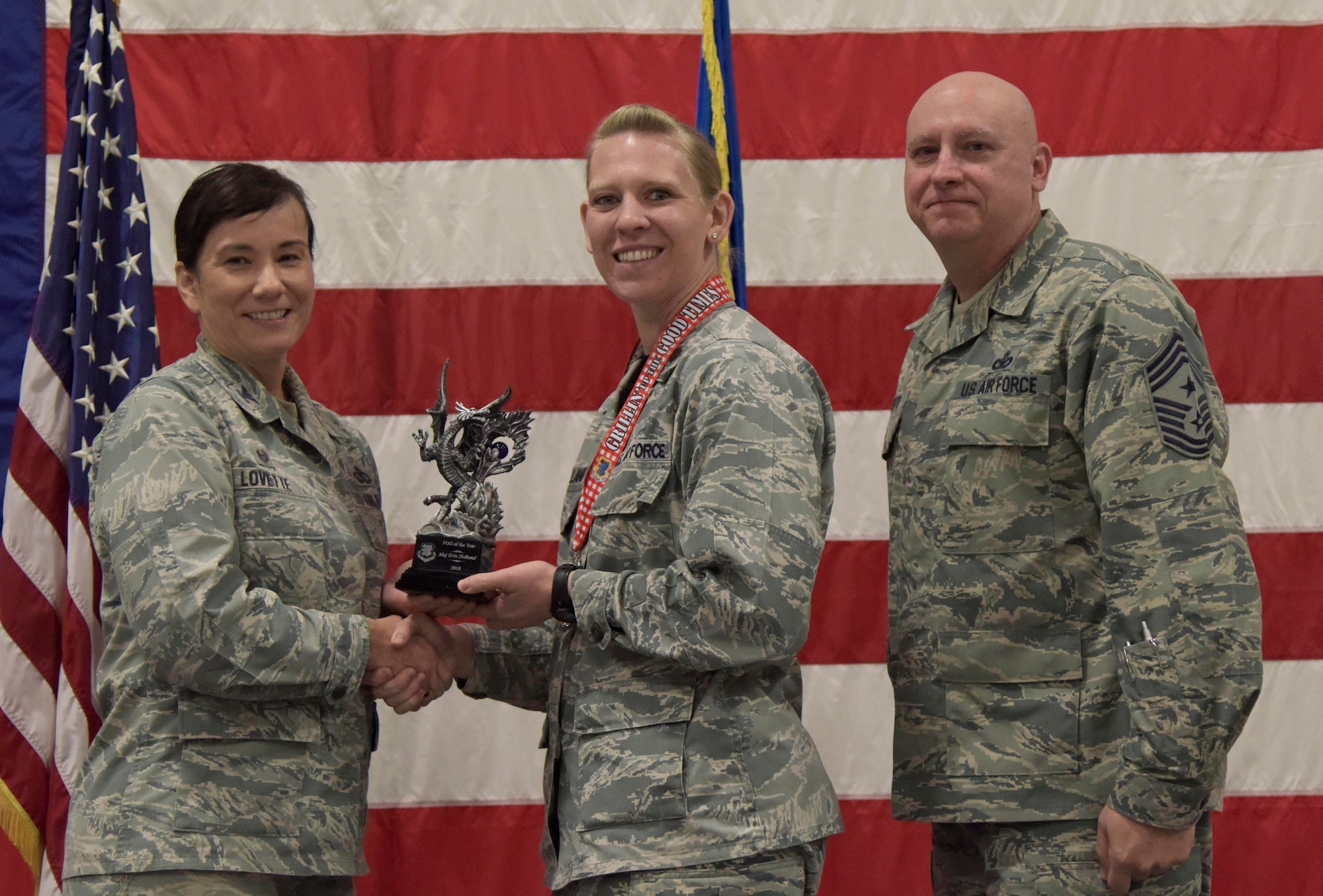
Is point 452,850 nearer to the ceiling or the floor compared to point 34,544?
nearer to the floor

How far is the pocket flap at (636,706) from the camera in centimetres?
149

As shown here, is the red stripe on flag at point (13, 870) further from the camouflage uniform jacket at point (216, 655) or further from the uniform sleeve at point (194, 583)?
the uniform sleeve at point (194, 583)

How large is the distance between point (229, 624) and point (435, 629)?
357 mm

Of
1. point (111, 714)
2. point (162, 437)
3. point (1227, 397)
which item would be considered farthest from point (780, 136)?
point (111, 714)

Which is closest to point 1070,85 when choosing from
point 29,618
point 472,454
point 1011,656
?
point 1011,656

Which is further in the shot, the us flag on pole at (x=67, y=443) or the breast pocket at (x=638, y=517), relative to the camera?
the us flag on pole at (x=67, y=443)

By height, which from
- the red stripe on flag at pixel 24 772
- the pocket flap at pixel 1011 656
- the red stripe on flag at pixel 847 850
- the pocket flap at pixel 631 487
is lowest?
the red stripe on flag at pixel 847 850

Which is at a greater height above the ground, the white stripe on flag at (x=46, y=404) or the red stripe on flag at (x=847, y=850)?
the white stripe on flag at (x=46, y=404)

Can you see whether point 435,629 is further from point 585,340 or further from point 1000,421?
point 585,340

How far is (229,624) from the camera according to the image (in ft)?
5.15

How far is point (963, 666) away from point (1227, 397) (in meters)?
1.52

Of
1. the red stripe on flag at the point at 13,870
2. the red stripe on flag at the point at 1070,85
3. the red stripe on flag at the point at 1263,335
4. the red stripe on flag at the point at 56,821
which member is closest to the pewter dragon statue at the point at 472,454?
the red stripe on flag at the point at 56,821

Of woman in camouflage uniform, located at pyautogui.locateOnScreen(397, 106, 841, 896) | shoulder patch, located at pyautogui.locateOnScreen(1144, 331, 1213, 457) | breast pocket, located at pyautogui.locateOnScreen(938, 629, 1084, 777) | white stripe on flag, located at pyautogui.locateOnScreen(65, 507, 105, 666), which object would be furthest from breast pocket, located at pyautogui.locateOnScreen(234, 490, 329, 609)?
shoulder patch, located at pyautogui.locateOnScreen(1144, 331, 1213, 457)

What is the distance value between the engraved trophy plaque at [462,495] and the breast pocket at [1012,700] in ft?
2.26
